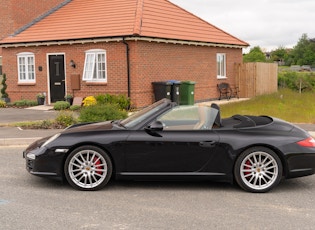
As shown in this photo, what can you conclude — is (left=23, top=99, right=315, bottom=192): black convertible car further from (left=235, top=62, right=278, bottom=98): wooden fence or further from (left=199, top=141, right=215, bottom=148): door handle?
(left=235, top=62, right=278, bottom=98): wooden fence

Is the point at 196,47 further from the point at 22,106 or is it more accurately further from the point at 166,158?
the point at 166,158

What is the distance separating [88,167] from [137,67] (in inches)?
461

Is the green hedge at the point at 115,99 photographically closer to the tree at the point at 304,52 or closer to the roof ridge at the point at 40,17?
the roof ridge at the point at 40,17

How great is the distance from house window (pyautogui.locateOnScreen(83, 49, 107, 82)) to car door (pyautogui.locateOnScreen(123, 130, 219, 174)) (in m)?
12.3

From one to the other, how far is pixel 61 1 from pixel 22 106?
8.49 metres

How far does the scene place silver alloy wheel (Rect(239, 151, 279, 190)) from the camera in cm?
586

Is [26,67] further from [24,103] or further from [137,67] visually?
[137,67]

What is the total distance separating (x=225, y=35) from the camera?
79.4 feet

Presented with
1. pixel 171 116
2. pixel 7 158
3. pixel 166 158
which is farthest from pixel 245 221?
pixel 7 158

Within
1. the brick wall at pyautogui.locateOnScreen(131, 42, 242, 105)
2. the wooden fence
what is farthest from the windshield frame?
the wooden fence

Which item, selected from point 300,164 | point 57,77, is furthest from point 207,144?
point 57,77

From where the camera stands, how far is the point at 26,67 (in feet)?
66.7

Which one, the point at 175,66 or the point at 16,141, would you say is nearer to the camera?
the point at 16,141

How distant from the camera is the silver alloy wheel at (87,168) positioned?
233 inches
